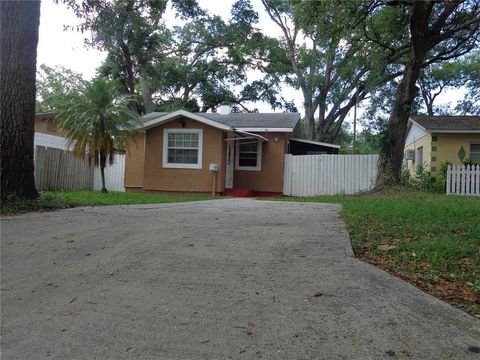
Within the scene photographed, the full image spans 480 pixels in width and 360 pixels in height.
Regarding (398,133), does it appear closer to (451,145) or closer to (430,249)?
(451,145)

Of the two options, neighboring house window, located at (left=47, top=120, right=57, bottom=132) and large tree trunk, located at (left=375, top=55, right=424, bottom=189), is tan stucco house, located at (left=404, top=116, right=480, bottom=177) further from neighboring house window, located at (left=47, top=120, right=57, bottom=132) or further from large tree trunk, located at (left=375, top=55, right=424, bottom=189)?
neighboring house window, located at (left=47, top=120, right=57, bottom=132)

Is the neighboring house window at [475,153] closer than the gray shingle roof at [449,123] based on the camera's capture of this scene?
No

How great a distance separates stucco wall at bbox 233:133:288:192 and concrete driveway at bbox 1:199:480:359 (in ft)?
42.7

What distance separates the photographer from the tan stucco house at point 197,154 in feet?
54.2

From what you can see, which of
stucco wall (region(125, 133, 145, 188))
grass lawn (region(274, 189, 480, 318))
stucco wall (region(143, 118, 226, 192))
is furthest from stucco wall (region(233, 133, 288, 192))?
grass lawn (region(274, 189, 480, 318))

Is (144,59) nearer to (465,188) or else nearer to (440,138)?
(440,138)

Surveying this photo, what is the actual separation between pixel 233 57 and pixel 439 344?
31397 millimetres

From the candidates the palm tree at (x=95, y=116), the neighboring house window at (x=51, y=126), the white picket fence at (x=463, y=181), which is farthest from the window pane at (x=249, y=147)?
the neighboring house window at (x=51, y=126)

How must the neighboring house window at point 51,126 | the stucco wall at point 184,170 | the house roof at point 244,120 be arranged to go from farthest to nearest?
1. the neighboring house window at point 51,126
2. the stucco wall at point 184,170
3. the house roof at point 244,120

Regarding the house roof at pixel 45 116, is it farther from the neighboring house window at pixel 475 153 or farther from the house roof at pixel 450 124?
the neighboring house window at pixel 475 153

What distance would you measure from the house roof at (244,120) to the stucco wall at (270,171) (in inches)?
18.3

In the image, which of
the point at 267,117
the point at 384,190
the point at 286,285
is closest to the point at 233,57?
the point at 267,117

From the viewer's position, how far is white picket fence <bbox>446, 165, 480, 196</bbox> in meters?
15.1

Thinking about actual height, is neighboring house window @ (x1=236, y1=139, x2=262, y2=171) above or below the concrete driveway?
above
